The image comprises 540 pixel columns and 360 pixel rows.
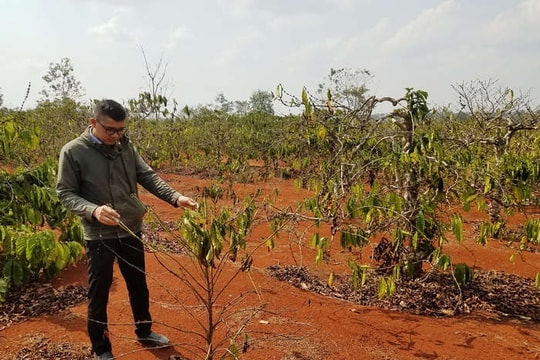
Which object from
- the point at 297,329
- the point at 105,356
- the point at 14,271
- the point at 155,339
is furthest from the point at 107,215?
the point at 14,271

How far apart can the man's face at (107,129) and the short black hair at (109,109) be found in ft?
0.07

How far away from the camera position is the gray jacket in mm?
2363

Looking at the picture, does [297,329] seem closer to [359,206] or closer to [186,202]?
[359,206]

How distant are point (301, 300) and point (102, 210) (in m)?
2.32

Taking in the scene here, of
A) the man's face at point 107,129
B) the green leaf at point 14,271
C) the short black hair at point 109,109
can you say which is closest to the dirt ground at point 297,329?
the green leaf at point 14,271

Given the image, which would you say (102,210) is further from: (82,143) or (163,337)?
(163,337)

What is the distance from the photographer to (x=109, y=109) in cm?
239

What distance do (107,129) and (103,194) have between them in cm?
39

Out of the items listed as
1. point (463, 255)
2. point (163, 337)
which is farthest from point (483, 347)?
point (463, 255)

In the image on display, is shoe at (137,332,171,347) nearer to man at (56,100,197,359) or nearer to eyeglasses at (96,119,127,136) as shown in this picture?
man at (56,100,197,359)

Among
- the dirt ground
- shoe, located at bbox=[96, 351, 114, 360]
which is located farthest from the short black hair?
shoe, located at bbox=[96, 351, 114, 360]

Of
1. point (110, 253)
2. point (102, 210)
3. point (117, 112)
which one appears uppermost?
point (117, 112)

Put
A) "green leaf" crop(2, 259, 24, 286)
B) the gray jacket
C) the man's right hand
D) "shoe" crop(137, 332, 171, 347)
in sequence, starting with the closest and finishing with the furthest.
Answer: the man's right hand
the gray jacket
"shoe" crop(137, 332, 171, 347)
"green leaf" crop(2, 259, 24, 286)

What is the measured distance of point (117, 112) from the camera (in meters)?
2.41
